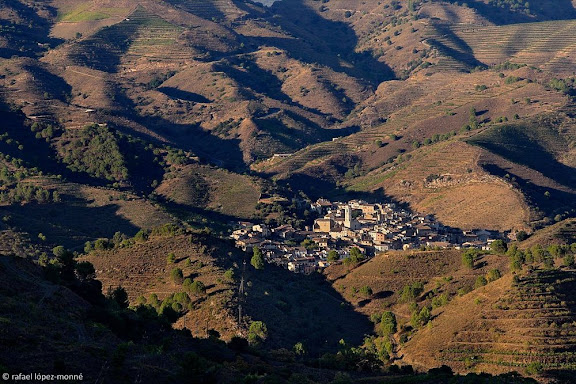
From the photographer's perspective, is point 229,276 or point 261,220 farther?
point 261,220

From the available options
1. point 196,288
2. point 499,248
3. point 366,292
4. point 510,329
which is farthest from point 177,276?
point 499,248

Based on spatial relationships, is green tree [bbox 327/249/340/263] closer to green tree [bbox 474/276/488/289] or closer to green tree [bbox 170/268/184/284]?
green tree [bbox 170/268/184/284]

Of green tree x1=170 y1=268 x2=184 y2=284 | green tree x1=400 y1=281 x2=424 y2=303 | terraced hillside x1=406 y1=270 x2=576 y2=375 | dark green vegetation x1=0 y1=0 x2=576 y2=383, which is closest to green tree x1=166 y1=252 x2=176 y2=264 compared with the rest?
dark green vegetation x1=0 y1=0 x2=576 y2=383

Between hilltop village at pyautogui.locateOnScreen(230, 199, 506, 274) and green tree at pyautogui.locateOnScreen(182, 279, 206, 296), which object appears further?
hilltop village at pyautogui.locateOnScreen(230, 199, 506, 274)

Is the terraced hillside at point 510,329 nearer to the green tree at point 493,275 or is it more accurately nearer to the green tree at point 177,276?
the green tree at point 493,275

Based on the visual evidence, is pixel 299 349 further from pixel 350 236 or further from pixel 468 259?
pixel 350 236

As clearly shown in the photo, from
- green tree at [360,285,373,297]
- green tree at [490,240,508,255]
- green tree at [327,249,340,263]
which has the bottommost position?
green tree at [327,249,340,263]

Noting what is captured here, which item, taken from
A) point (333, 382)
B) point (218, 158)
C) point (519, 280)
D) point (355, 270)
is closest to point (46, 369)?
point (333, 382)

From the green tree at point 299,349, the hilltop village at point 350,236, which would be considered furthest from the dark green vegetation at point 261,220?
Answer: the hilltop village at point 350,236

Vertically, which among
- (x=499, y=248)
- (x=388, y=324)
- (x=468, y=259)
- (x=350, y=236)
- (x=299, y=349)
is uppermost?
(x=468, y=259)
